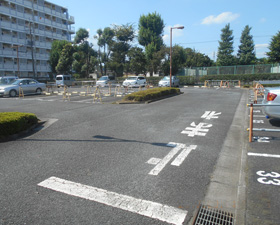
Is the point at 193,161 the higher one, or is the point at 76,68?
the point at 76,68

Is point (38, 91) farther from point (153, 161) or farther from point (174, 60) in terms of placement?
point (174, 60)

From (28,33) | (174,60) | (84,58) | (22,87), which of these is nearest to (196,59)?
(174,60)

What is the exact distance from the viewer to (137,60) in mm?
43688

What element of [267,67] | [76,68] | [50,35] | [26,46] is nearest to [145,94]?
[267,67]

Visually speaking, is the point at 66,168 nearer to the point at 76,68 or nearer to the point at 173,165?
the point at 173,165

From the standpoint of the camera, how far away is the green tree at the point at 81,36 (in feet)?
152

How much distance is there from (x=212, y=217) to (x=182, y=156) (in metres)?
2.00

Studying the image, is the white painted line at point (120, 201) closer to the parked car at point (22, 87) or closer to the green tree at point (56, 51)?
the parked car at point (22, 87)

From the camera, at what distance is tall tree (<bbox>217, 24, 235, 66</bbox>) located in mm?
49094

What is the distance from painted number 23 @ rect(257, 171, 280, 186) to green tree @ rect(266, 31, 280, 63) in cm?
3830

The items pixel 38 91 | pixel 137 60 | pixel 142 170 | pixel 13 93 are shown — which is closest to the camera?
pixel 142 170

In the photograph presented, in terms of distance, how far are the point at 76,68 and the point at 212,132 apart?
139ft

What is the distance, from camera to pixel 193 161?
447 cm

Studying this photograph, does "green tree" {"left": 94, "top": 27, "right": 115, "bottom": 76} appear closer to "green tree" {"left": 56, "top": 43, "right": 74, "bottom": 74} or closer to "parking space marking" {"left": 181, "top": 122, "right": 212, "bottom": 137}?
"green tree" {"left": 56, "top": 43, "right": 74, "bottom": 74}
